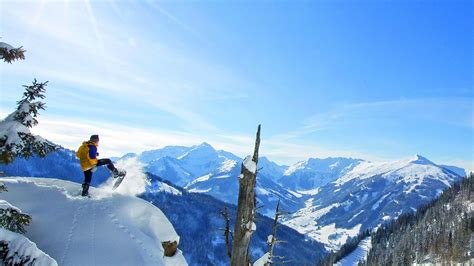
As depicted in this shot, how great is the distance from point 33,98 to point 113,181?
35.0 feet

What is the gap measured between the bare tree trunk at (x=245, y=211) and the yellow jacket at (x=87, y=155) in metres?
9.48

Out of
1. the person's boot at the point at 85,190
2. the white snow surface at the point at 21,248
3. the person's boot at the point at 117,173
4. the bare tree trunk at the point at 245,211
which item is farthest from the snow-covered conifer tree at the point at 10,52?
the person's boot at the point at 117,173

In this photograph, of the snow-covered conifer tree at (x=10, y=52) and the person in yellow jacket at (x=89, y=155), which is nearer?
the snow-covered conifer tree at (x=10, y=52)

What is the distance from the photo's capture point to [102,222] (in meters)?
15.6

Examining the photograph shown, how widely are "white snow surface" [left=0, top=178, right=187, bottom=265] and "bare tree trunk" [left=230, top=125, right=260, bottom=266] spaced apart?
407 cm

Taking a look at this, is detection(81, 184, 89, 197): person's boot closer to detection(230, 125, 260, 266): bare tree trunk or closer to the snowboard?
the snowboard

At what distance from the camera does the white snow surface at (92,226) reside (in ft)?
46.1

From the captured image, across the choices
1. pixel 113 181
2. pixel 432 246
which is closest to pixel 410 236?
pixel 432 246

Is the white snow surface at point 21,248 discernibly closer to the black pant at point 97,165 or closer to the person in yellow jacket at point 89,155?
the black pant at point 97,165

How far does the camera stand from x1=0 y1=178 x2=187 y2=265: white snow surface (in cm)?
1406

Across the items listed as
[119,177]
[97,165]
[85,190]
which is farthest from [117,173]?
[85,190]

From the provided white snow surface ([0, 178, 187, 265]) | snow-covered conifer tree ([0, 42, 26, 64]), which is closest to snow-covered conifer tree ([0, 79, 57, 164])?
snow-covered conifer tree ([0, 42, 26, 64])

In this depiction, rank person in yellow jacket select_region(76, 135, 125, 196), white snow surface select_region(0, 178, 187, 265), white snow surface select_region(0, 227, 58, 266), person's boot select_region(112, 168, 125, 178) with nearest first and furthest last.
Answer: white snow surface select_region(0, 227, 58, 266)
white snow surface select_region(0, 178, 187, 265)
person in yellow jacket select_region(76, 135, 125, 196)
person's boot select_region(112, 168, 125, 178)

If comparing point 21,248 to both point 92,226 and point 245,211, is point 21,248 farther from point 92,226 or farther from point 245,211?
point 92,226
